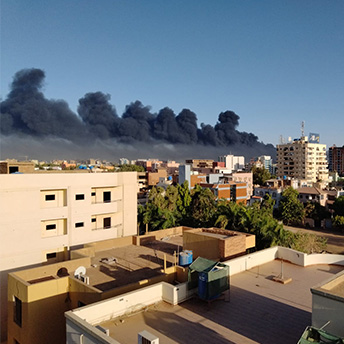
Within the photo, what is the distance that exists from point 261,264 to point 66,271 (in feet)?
25.6

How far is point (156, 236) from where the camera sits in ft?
64.6

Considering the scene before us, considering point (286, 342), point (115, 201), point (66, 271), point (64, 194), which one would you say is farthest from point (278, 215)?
point (286, 342)

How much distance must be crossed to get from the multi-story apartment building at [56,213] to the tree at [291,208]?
1395 inches

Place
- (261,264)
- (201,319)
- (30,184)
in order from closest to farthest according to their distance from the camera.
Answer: (201,319)
(261,264)
(30,184)

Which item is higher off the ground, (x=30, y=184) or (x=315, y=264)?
(x=30, y=184)

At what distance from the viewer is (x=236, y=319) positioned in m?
8.28

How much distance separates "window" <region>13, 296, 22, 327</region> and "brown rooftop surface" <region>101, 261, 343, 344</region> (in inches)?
227

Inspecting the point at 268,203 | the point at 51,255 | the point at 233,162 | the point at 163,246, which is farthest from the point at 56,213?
the point at 233,162

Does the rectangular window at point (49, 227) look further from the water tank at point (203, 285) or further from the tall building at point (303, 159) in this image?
the tall building at point (303, 159)

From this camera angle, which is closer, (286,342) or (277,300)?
(286,342)

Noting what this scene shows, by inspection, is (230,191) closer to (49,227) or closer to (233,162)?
(49,227)

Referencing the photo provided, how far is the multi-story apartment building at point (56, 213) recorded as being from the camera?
17.3 metres

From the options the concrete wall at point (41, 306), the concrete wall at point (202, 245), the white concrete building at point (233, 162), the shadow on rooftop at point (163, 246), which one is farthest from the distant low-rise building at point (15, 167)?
the white concrete building at point (233, 162)

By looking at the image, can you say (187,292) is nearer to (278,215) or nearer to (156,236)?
(156,236)
